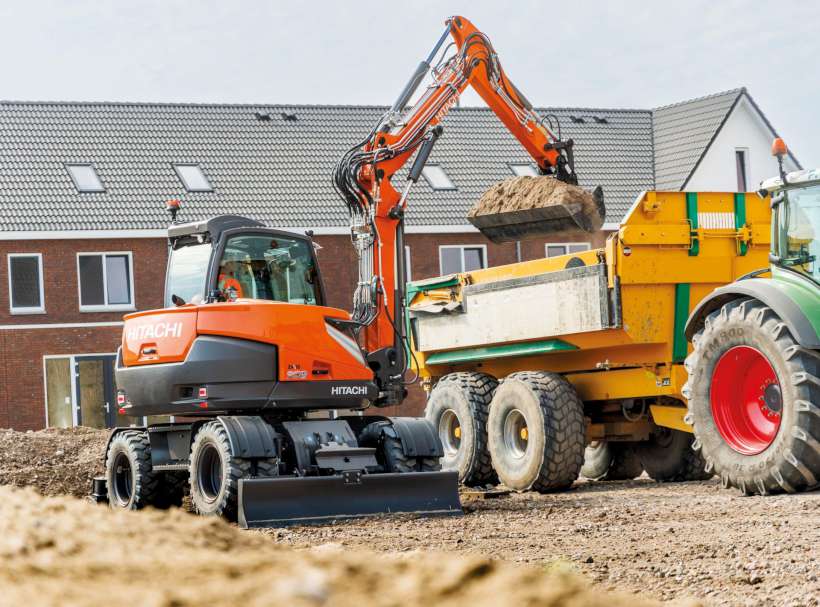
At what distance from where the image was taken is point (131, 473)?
39.3 ft

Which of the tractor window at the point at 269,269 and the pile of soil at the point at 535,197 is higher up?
the pile of soil at the point at 535,197

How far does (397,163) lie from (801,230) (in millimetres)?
4248

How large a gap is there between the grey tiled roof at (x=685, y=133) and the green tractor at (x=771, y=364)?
23.2 m

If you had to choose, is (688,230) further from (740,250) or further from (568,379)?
(568,379)

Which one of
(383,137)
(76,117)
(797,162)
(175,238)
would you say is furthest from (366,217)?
(797,162)

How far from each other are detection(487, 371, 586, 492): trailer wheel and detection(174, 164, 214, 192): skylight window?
17667mm

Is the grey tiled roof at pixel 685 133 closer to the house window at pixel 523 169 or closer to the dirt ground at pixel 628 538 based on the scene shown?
the house window at pixel 523 169

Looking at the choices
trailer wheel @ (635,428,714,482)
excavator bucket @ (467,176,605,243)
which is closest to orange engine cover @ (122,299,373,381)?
excavator bucket @ (467,176,605,243)

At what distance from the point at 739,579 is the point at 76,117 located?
87.4 feet

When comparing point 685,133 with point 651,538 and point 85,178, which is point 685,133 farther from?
point 651,538

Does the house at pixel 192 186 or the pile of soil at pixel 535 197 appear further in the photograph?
the house at pixel 192 186

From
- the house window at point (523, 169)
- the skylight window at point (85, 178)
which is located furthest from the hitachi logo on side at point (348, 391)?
the house window at point (523, 169)

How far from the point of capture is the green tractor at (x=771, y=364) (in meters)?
9.35

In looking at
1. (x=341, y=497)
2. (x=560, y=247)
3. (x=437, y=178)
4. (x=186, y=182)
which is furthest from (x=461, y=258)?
(x=341, y=497)
